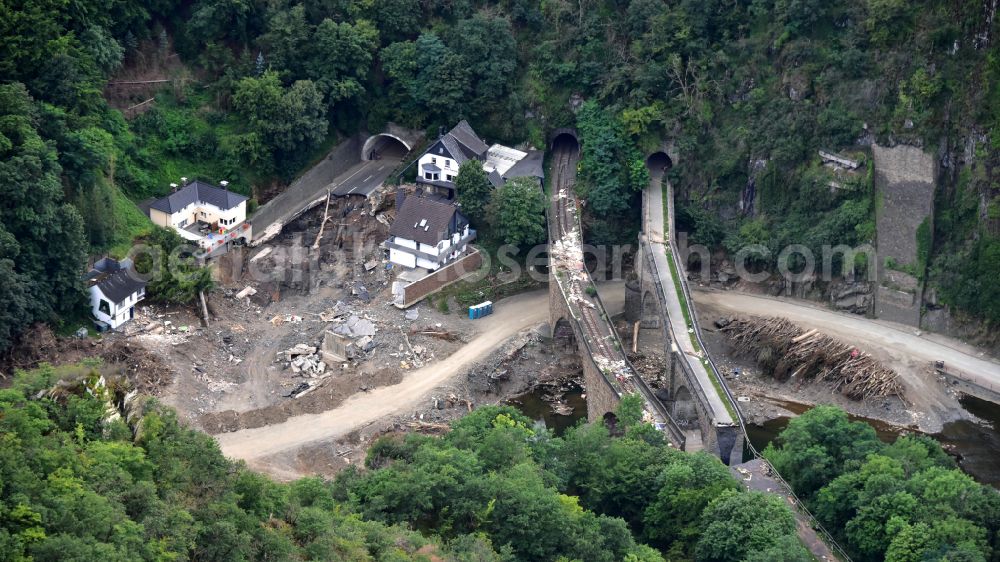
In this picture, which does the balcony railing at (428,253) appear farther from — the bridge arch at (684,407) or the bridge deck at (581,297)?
the bridge arch at (684,407)

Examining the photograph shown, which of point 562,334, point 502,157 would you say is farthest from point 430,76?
point 562,334

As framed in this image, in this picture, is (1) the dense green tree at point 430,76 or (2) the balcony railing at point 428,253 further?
(1) the dense green tree at point 430,76

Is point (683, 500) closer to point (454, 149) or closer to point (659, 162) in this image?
point (454, 149)

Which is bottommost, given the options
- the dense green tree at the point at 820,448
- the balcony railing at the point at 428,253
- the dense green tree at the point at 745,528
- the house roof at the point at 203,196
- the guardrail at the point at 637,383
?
the dense green tree at the point at 745,528

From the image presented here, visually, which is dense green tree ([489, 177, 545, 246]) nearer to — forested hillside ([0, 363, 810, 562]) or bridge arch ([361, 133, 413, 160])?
bridge arch ([361, 133, 413, 160])

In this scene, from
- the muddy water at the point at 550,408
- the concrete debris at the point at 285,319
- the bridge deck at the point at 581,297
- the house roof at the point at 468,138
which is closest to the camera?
the bridge deck at the point at 581,297

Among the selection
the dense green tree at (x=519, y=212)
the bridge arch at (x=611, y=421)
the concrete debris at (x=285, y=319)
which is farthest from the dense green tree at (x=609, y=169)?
the concrete debris at (x=285, y=319)
